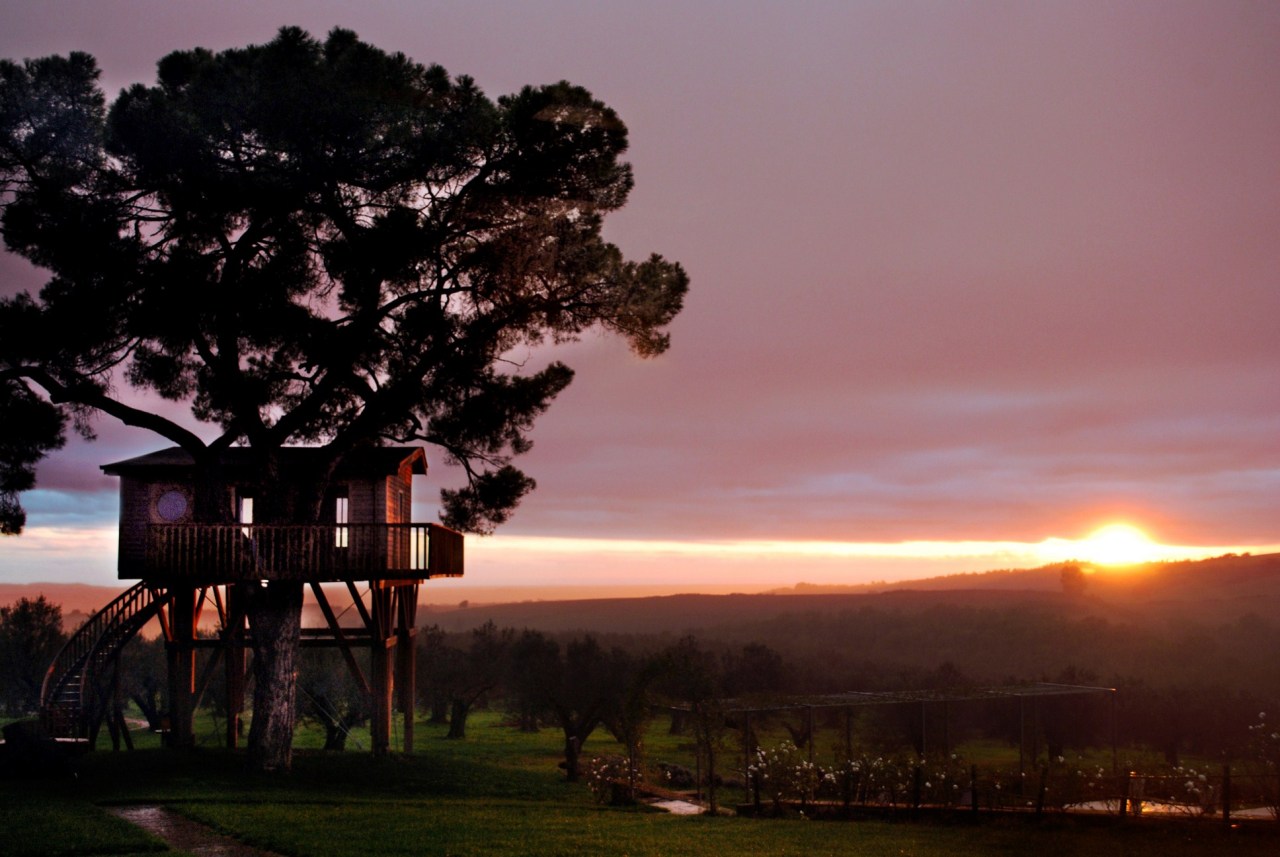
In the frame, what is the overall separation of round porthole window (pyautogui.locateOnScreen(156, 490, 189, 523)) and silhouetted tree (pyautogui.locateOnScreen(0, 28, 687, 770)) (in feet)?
8.54

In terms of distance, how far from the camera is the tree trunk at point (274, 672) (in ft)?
78.4

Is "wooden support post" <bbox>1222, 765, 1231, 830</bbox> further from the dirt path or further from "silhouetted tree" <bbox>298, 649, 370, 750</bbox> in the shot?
"silhouetted tree" <bbox>298, 649, 370, 750</bbox>

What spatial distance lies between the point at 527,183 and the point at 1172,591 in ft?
460

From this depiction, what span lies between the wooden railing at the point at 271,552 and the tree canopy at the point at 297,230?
1.86 m

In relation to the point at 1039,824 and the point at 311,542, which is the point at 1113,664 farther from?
the point at 311,542

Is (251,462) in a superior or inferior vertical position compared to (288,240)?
inferior

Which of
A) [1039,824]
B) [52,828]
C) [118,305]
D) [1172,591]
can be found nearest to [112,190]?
[118,305]

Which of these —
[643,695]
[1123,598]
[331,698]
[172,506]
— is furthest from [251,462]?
[1123,598]

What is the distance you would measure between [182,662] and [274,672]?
17.1 ft

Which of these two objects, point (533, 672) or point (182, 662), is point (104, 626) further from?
point (533, 672)

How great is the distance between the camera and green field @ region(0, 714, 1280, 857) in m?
15.8

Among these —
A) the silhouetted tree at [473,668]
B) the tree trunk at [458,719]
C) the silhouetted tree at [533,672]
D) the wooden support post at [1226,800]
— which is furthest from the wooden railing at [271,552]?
the silhouetted tree at [473,668]

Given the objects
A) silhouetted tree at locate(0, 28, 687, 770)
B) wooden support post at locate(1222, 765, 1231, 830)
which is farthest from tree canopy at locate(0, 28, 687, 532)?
wooden support post at locate(1222, 765, 1231, 830)

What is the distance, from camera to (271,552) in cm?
2384
